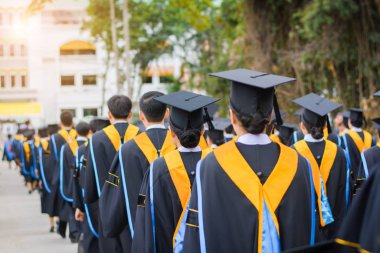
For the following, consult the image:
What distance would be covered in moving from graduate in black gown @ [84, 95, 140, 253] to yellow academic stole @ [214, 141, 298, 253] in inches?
126

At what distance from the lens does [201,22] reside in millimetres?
24953

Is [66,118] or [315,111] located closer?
[315,111]

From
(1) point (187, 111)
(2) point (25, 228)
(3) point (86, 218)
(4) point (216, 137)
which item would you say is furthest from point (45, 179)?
(1) point (187, 111)

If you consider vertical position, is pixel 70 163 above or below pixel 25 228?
above

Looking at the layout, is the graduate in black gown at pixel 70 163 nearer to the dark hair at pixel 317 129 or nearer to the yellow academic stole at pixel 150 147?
the dark hair at pixel 317 129

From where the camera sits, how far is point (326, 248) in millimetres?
3146

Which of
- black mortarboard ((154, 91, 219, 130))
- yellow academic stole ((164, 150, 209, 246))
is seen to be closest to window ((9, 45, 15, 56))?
black mortarboard ((154, 91, 219, 130))

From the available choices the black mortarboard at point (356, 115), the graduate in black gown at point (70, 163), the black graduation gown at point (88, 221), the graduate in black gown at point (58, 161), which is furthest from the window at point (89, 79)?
the black graduation gown at point (88, 221)

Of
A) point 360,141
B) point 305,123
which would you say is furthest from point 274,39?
point 305,123

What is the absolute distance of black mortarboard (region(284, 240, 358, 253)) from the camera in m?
3.04

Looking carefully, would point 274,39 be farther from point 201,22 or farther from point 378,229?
point 378,229

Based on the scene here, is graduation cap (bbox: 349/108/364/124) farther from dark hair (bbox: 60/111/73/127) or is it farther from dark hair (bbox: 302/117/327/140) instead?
dark hair (bbox: 60/111/73/127)

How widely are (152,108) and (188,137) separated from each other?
96 cm

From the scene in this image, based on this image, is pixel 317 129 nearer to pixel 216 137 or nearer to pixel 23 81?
pixel 216 137
